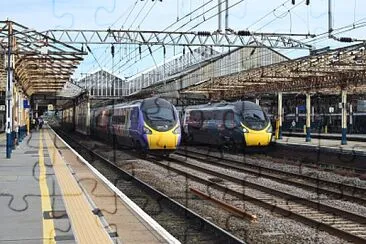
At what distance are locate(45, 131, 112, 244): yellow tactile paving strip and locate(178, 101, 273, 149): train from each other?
→ 1528cm

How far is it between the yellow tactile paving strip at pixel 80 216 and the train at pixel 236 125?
15.3m

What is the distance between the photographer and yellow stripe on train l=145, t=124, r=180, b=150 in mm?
25547

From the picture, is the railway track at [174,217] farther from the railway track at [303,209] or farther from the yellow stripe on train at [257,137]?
the yellow stripe on train at [257,137]

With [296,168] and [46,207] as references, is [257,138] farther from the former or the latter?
[46,207]

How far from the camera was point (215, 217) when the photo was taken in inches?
482

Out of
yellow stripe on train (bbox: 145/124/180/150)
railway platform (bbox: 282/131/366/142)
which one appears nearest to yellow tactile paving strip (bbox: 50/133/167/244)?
yellow stripe on train (bbox: 145/124/180/150)

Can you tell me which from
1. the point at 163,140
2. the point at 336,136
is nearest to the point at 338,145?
the point at 336,136

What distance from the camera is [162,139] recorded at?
25.7 metres

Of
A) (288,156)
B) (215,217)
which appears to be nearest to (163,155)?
(288,156)

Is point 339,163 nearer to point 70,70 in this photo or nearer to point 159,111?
point 159,111

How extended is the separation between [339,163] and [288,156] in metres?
5.52

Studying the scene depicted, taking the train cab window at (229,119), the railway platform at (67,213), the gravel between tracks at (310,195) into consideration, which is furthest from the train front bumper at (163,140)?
the railway platform at (67,213)

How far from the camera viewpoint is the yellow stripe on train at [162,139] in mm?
25547

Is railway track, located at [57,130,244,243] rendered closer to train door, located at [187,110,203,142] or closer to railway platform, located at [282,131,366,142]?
train door, located at [187,110,203,142]
